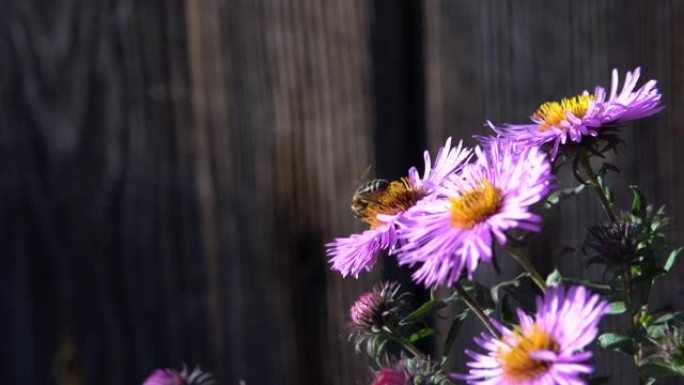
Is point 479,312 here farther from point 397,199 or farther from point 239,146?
point 239,146

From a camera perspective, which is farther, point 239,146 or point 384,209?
point 239,146

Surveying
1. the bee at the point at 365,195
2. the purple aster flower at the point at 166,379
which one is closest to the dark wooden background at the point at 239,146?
the bee at the point at 365,195

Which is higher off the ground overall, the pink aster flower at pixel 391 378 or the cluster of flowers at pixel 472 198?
the cluster of flowers at pixel 472 198

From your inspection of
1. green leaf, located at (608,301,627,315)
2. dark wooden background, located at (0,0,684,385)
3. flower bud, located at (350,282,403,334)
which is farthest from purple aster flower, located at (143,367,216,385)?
dark wooden background, located at (0,0,684,385)

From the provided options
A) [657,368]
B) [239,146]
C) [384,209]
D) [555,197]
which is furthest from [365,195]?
[239,146]

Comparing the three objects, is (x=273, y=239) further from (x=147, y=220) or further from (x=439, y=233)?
(x=439, y=233)

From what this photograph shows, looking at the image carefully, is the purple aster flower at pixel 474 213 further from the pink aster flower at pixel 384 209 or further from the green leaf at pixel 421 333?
the green leaf at pixel 421 333
